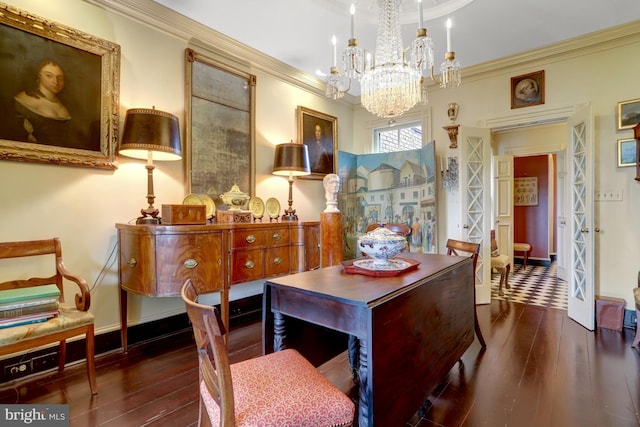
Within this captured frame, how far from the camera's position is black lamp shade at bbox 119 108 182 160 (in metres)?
2.19

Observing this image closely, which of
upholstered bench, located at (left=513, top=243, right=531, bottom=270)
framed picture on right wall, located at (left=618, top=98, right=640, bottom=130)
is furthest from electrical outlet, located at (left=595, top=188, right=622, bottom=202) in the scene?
upholstered bench, located at (left=513, top=243, right=531, bottom=270)

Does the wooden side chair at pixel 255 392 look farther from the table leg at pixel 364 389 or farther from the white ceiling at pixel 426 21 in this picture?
the white ceiling at pixel 426 21

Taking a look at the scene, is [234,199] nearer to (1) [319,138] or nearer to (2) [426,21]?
A: (1) [319,138]

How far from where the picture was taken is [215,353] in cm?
86

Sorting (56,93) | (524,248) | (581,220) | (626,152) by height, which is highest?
(56,93)

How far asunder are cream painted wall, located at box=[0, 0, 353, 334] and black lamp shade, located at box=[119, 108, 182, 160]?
0.30 meters

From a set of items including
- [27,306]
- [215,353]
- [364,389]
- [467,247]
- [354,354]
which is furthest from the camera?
[467,247]

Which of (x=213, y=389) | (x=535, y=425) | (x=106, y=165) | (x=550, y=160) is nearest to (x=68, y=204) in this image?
(x=106, y=165)

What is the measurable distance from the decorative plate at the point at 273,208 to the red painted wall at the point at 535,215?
5718 mm

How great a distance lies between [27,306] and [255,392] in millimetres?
1503

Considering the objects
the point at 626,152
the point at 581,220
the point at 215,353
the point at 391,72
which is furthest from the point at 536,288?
the point at 215,353

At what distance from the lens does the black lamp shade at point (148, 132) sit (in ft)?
7.18

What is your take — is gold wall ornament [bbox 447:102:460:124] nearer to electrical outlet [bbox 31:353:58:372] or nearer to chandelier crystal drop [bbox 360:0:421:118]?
chandelier crystal drop [bbox 360:0:421:118]

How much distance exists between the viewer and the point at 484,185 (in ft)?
12.2
